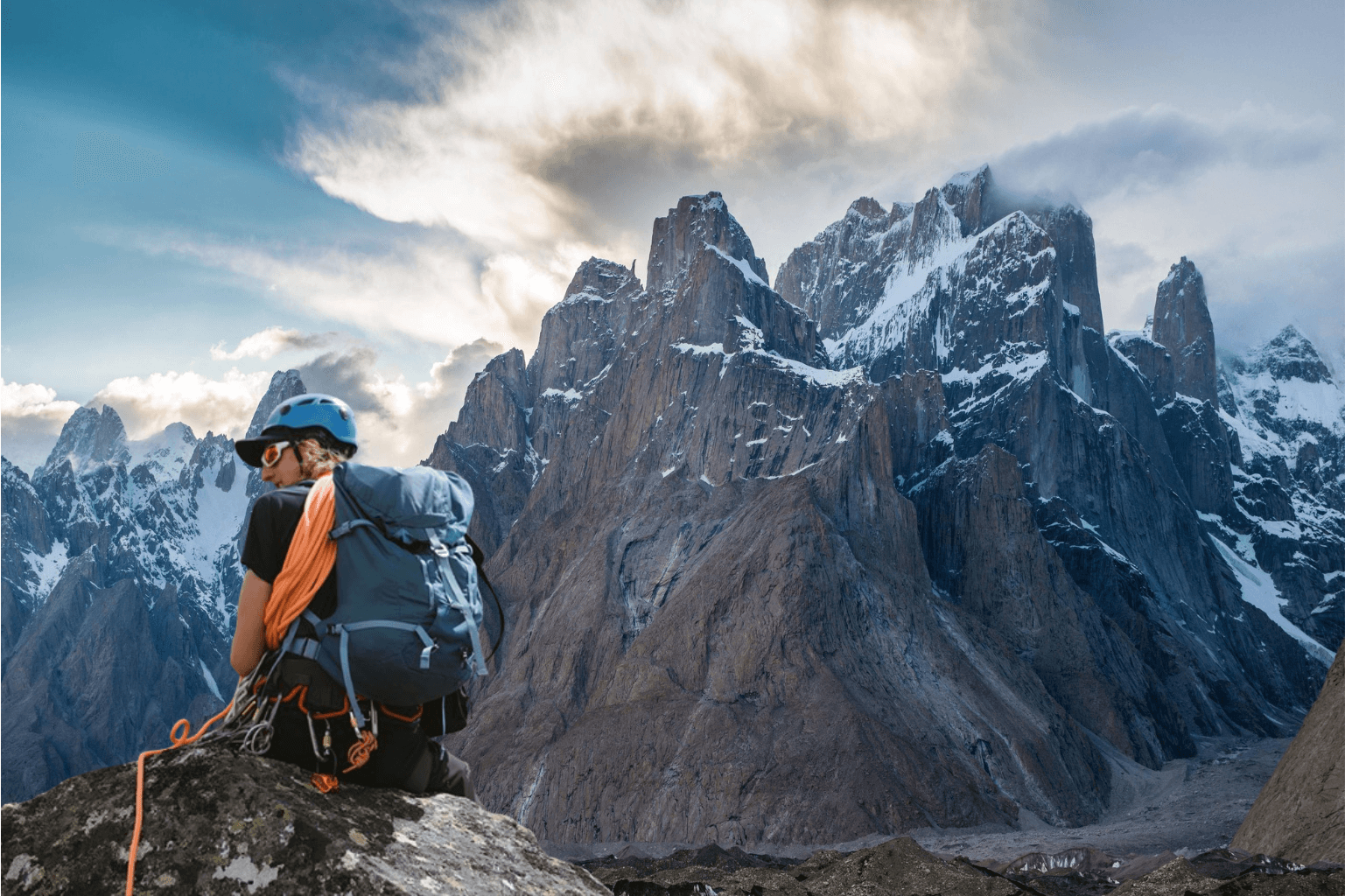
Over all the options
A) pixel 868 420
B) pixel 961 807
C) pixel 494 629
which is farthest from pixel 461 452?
pixel 494 629

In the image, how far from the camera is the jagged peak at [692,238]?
541 ft

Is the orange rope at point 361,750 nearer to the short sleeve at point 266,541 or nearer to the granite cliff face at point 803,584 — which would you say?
the short sleeve at point 266,541

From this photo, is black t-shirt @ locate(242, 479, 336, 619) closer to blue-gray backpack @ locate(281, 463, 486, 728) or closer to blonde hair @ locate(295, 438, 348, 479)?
blue-gray backpack @ locate(281, 463, 486, 728)

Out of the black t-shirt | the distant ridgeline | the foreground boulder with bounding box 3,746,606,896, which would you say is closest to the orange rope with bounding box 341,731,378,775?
the foreground boulder with bounding box 3,746,606,896

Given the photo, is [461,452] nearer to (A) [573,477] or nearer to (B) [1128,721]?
(A) [573,477]

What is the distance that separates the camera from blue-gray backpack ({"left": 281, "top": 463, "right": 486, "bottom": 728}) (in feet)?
14.9

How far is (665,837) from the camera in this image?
312ft

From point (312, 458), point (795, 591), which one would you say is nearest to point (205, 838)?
point (312, 458)

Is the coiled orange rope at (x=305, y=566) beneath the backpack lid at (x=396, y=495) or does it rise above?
beneath

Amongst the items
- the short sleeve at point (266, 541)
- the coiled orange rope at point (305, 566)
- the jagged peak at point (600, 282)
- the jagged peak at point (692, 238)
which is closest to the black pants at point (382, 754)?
the coiled orange rope at point (305, 566)

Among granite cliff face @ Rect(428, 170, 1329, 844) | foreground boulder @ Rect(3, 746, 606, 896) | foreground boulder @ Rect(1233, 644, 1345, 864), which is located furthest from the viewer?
granite cliff face @ Rect(428, 170, 1329, 844)

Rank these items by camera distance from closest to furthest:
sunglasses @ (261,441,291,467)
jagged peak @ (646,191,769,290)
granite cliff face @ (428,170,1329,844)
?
1. sunglasses @ (261,441,291,467)
2. granite cliff face @ (428,170,1329,844)
3. jagged peak @ (646,191,769,290)

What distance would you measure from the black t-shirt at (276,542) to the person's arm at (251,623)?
4cm

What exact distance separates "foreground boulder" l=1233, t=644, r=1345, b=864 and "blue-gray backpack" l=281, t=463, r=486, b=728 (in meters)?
21.9
